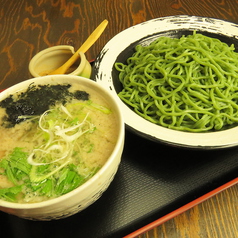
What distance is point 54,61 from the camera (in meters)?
2.05

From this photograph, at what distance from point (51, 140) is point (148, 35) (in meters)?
1.42

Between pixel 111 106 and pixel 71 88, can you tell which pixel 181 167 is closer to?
pixel 111 106

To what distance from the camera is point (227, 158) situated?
1.51 metres

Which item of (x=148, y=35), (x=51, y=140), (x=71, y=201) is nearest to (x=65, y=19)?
(x=148, y=35)

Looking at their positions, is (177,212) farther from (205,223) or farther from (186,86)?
(186,86)

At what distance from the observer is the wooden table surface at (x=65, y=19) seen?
2650 millimetres

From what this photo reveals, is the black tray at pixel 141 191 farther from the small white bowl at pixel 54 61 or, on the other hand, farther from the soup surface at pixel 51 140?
the small white bowl at pixel 54 61

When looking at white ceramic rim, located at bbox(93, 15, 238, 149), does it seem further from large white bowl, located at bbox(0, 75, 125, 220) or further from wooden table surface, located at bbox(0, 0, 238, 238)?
wooden table surface, located at bbox(0, 0, 238, 238)

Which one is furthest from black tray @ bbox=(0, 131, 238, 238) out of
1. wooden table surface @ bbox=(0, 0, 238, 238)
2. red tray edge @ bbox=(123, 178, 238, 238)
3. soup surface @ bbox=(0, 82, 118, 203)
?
wooden table surface @ bbox=(0, 0, 238, 238)

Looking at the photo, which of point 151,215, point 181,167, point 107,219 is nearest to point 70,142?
point 107,219

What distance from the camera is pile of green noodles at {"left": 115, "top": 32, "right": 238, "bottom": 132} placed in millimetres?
1638

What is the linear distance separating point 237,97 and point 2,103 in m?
1.55

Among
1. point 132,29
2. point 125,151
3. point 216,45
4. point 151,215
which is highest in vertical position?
point 132,29

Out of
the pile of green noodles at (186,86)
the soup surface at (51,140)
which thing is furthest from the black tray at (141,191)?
the soup surface at (51,140)
